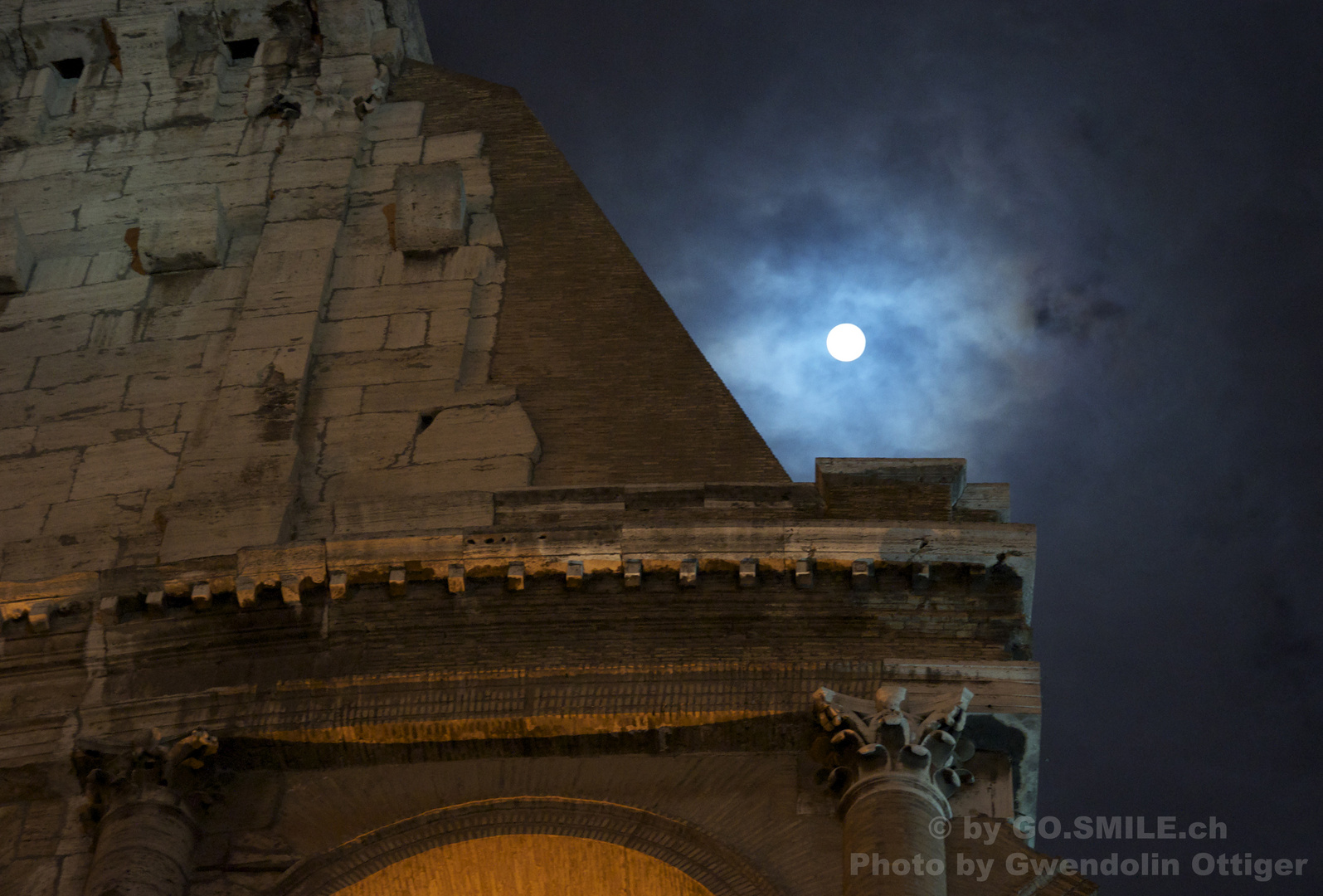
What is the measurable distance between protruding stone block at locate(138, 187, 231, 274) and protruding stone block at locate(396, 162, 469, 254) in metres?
1.92

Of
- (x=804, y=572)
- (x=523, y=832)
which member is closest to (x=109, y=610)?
(x=523, y=832)

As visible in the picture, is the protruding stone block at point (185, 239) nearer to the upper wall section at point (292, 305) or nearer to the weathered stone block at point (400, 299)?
the upper wall section at point (292, 305)

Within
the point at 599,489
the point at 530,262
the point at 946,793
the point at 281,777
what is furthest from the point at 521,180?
the point at 946,793

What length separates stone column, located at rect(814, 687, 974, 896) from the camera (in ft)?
31.8

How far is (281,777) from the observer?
1128 centimetres

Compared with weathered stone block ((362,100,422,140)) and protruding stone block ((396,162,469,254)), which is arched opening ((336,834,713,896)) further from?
weathered stone block ((362,100,422,140))

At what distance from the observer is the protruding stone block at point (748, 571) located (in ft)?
38.1

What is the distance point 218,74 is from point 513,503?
8.92 m

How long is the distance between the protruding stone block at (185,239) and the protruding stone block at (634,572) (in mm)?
6719

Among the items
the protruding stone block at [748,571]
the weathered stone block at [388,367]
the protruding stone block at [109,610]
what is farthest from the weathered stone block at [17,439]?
the protruding stone block at [748,571]

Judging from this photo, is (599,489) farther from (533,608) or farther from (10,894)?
(10,894)

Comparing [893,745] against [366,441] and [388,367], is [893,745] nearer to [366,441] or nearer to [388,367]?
[366,441]

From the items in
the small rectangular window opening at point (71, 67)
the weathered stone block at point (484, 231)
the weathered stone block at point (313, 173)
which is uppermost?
Answer: the small rectangular window opening at point (71, 67)

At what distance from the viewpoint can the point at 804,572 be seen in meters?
11.6
